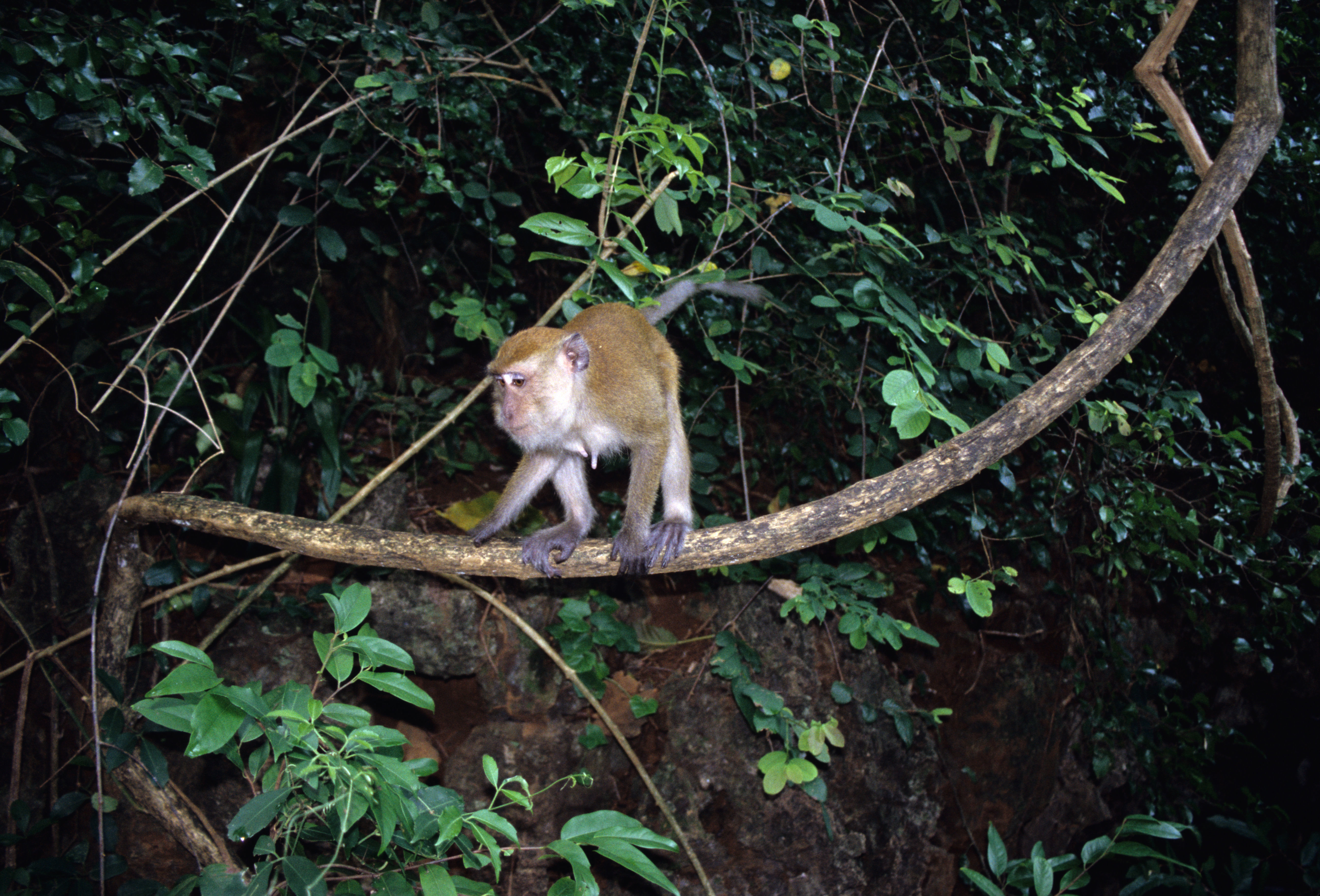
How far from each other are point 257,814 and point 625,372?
2.11m

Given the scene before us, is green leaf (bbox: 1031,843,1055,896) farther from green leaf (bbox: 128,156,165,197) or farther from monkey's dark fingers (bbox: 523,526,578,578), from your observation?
green leaf (bbox: 128,156,165,197)

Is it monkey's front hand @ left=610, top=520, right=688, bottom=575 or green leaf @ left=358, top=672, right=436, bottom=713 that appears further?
monkey's front hand @ left=610, top=520, right=688, bottom=575

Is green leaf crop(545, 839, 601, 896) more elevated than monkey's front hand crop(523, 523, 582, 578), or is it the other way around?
green leaf crop(545, 839, 601, 896)

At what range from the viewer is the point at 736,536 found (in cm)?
267

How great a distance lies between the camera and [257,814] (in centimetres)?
168

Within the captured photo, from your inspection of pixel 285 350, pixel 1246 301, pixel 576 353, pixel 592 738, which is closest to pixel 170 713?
pixel 285 350

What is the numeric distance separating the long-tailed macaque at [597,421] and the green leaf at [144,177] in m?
1.26

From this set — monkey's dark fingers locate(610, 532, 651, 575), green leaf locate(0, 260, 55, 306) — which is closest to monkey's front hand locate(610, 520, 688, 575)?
monkey's dark fingers locate(610, 532, 651, 575)

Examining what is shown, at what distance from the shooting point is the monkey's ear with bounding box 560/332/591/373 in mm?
3139

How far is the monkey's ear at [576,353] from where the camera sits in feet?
10.3

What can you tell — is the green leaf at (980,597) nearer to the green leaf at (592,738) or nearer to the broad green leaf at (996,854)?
the broad green leaf at (996,854)

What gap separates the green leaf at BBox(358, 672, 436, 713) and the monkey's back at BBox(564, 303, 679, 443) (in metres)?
1.62

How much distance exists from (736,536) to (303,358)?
1.93 m

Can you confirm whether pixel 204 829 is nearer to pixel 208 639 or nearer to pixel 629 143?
pixel 208 639
